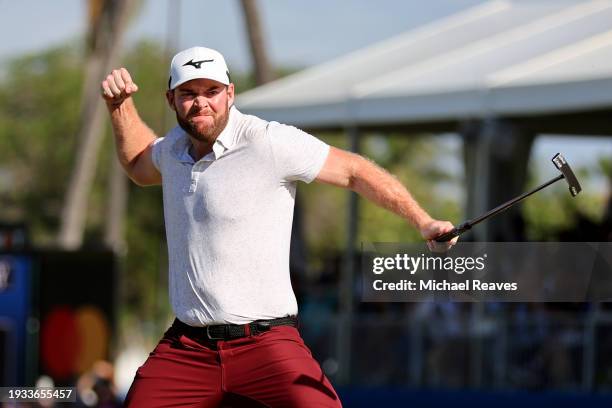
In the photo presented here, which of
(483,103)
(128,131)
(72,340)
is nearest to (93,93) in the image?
(72,340)

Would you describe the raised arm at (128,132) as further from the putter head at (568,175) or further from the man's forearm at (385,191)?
the putter head at (568,175)

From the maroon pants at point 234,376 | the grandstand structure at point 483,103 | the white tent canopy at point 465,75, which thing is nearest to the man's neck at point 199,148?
the maroon pants at point 234,376

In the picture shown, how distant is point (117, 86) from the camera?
560cm

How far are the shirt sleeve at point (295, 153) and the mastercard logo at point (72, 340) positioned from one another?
877 cm

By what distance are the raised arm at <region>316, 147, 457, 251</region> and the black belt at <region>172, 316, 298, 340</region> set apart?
57 centimetres

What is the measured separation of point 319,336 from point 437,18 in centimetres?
467

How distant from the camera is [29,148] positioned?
4697 centimetres

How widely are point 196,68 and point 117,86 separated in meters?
0.52

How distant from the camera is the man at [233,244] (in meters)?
5.16

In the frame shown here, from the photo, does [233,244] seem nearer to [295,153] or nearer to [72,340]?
[295,153]

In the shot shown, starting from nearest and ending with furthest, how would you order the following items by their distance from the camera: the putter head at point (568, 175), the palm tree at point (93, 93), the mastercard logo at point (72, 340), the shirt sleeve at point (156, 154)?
the putter head at point (568, 175), the shirt sleeve at point (156, 154), the mastercard logo at point (72, 340), the palm tree at point (93, 93)

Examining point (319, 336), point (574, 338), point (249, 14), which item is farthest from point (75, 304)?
point (249, 14)

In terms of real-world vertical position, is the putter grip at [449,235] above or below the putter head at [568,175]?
below

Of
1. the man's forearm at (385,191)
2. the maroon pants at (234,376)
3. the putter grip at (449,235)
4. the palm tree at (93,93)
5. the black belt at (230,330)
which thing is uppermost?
the palm tree at (93,93)
